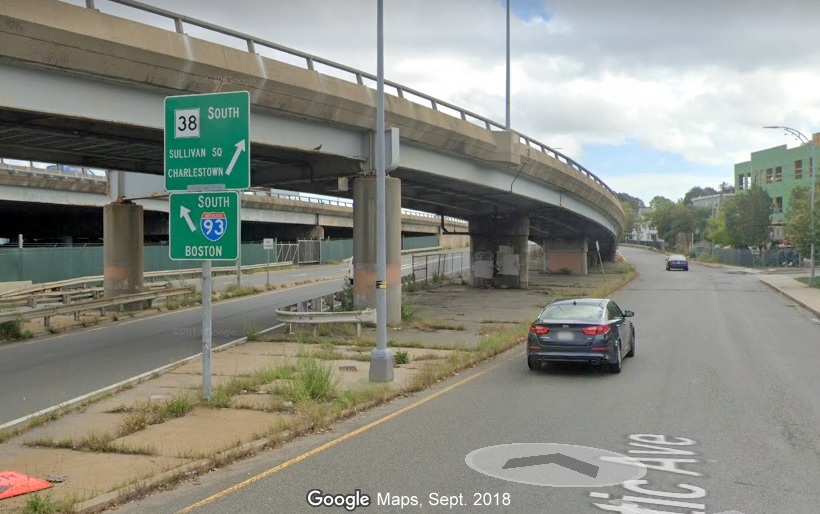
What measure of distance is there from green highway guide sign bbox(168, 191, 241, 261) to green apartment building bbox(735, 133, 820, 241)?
238 feet

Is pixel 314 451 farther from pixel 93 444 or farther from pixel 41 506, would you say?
pixel 41 506

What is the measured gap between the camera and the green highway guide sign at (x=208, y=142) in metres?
10.1

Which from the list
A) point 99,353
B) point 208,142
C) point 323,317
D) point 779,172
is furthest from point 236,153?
point 779,172

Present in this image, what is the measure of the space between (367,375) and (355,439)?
15.0 ft

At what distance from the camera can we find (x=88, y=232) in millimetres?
66625

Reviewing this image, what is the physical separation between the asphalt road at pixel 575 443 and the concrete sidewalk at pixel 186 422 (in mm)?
328

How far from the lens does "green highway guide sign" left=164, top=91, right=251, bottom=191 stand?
1009 centimetres

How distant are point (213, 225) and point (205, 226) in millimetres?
128

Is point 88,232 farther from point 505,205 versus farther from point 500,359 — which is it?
point 500,359

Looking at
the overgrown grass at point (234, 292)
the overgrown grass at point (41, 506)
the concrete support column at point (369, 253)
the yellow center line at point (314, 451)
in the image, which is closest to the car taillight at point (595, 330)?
the yellow center line at point (314, 451)

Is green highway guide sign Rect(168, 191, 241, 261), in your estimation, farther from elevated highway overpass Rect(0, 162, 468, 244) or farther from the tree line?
the tree line

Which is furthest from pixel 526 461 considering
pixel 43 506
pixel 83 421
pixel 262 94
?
pixel 262 94

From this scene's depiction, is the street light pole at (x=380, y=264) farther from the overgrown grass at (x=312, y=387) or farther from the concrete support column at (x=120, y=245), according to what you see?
the concrete support column at (x=120, y=245)

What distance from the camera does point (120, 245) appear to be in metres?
25.8
